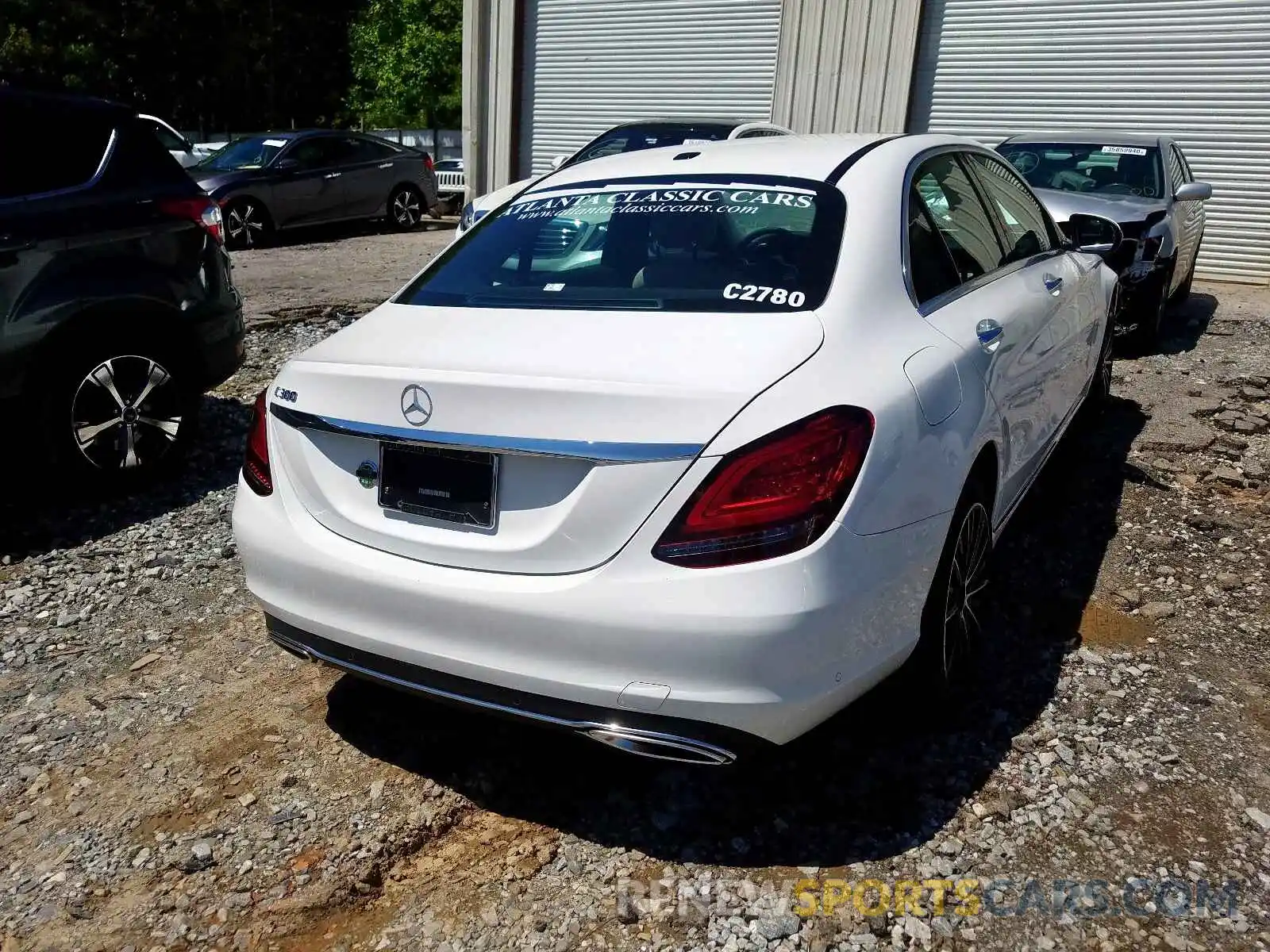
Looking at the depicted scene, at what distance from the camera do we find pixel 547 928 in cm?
229

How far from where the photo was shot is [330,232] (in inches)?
614

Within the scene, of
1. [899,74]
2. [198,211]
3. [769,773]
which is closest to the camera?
[769,773]

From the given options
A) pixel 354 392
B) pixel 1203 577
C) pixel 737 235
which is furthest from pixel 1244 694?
pixel 354 392

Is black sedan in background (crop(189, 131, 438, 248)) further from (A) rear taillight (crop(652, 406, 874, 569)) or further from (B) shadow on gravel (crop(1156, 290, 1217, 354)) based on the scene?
(A) rear taillight (crop(652, 406, 874, 569))

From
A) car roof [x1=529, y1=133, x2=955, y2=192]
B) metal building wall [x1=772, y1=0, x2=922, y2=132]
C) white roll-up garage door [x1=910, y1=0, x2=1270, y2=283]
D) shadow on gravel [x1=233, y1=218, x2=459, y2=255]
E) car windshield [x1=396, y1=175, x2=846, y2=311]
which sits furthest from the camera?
shadow on gravel [x1=233, y1=218, x2=459, y2=255]

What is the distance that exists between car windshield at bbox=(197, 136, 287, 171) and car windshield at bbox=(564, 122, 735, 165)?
5827 millimetres

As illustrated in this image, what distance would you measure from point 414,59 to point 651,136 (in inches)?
1382

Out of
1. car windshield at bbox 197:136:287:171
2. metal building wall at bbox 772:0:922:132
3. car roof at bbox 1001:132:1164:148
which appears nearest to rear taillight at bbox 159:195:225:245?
car roof at bbox 1001:132:1164:148

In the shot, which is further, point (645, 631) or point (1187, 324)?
point (1187, 324)

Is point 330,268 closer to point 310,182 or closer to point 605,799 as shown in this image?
point 310,182

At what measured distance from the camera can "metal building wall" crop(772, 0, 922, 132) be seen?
534 inches

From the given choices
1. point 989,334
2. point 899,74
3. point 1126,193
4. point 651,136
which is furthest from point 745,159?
point 899,74

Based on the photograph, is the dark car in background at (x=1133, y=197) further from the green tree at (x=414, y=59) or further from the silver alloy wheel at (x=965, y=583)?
the green tree at (x=414, y=59)

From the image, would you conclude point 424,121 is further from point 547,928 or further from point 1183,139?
point 547,928
